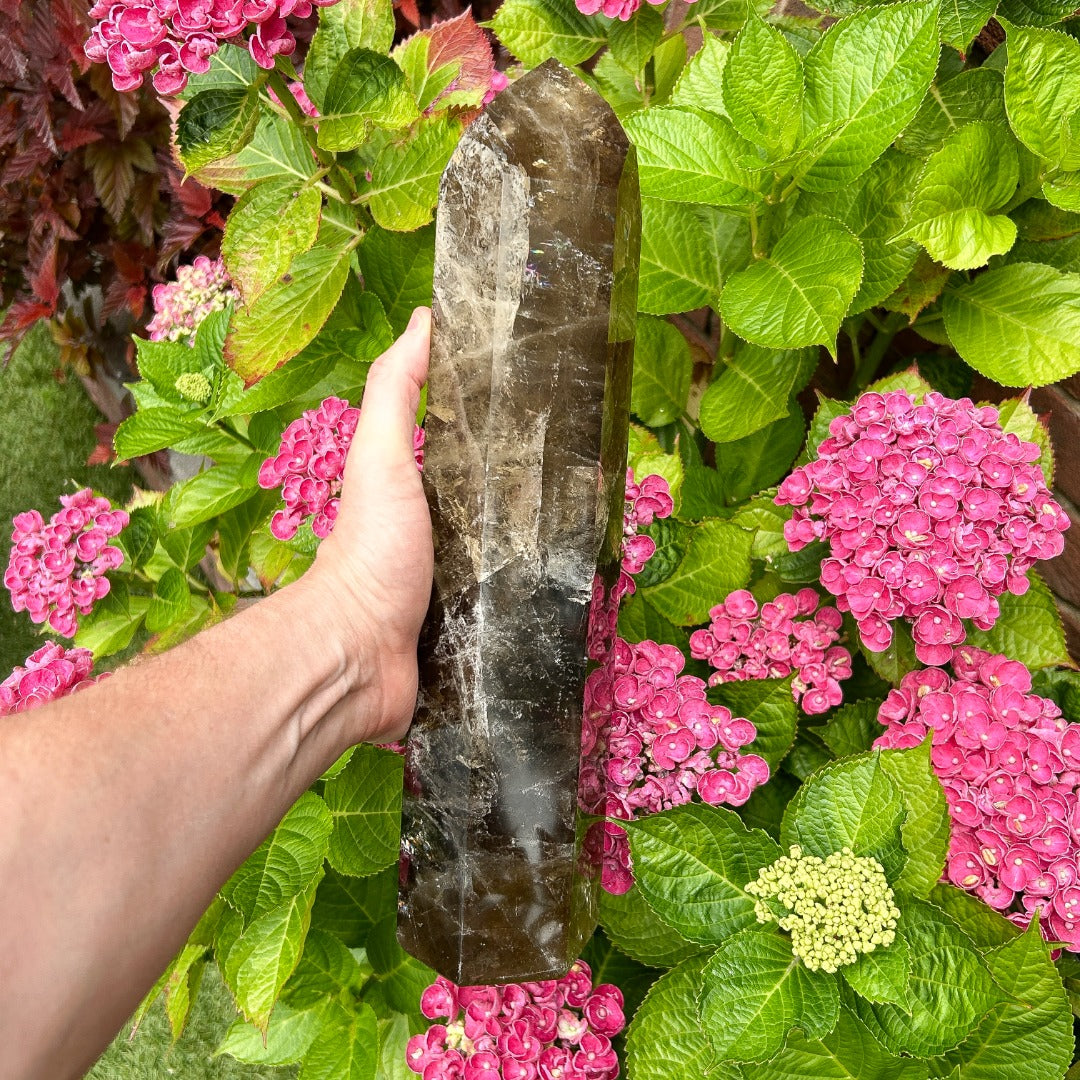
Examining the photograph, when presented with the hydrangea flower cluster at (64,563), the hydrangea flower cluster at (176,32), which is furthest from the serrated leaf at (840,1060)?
the hydrangea flower cluster at (176,32)

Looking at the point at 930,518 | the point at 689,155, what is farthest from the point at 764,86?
the point at 930,518

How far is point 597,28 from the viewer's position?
1433mm

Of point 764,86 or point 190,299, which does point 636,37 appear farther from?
point 190,299

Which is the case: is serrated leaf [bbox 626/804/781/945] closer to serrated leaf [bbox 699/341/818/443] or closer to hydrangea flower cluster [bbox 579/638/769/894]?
hydrangea flower cluster [bbox 579/638/769/894]

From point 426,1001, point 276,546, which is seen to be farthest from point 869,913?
point 276,546

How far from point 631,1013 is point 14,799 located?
3.15 feet

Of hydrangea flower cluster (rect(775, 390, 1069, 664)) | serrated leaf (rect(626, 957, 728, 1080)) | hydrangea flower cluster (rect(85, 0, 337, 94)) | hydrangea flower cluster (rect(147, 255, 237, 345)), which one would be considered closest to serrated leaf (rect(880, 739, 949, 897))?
hydrangea flower cluster (rect(775, 390, 1069, 664))

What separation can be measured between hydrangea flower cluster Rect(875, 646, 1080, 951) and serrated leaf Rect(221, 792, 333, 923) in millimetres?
696

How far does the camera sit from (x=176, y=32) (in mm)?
978

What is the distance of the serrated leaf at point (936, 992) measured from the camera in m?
0.85

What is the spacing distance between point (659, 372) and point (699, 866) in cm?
90

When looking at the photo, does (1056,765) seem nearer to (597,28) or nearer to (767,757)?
(767,757)

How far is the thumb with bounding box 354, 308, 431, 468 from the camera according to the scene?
1.08 meters

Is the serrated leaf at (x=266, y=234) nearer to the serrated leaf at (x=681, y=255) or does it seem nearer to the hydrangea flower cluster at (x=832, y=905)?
the serrated leaf at (x=681, y=255)
